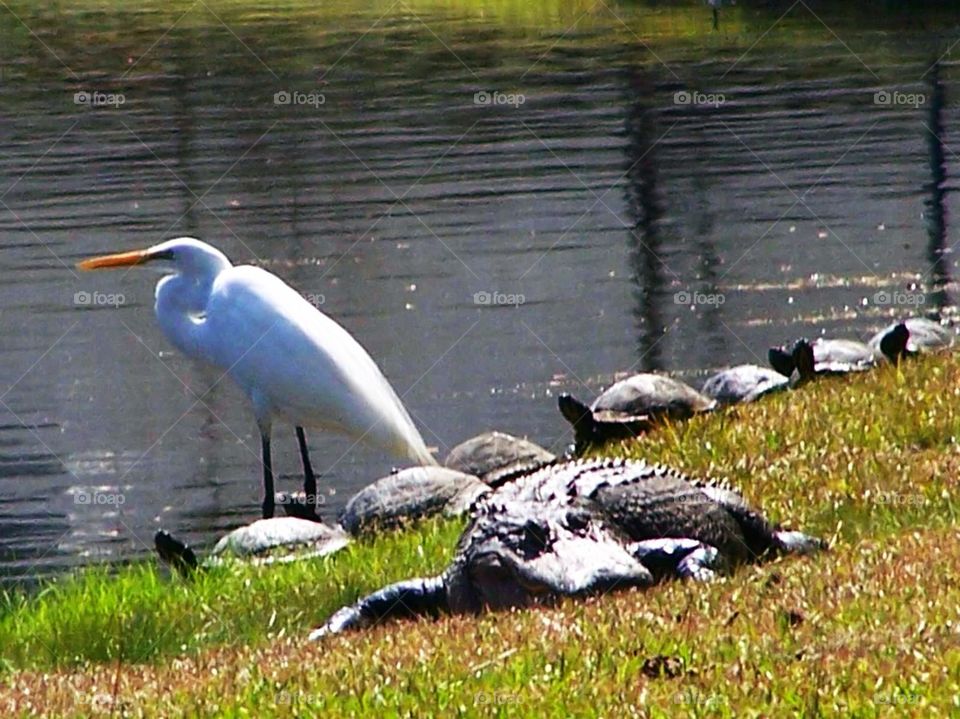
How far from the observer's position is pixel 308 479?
11930mm

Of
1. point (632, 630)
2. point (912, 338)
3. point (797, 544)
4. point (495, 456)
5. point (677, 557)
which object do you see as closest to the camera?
point (632, 630)

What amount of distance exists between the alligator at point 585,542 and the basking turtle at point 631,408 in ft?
11.6

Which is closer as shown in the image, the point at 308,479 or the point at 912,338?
the point at 308,479

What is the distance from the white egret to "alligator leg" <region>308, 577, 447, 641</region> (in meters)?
3.85

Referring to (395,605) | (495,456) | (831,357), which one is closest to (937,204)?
(831,357)

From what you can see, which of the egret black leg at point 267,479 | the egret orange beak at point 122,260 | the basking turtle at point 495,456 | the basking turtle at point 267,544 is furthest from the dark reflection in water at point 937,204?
the basking turtle at point 267,544

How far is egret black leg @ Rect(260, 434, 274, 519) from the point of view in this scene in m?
11.4

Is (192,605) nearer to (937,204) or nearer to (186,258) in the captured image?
(186,258)

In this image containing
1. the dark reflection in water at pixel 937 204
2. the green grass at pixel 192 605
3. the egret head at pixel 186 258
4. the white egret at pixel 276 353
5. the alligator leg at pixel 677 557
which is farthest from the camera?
the dark reflection in water at pixel 937 204

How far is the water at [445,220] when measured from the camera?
13.2 metres

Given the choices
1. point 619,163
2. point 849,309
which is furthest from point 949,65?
point 849,309

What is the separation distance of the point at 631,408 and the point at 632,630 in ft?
19.9

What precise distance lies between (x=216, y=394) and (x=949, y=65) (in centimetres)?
1824

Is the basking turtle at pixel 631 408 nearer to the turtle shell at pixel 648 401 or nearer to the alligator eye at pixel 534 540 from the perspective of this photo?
the turtle shell at pixel 648 401
